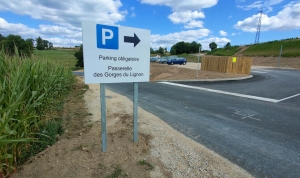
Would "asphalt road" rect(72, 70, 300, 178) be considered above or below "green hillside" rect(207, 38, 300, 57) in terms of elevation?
below

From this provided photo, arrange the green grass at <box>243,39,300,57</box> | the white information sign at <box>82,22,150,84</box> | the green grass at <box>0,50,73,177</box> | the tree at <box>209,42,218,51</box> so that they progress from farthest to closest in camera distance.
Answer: the tree at <box>209,42,218,51</box> < the green grass at <box>243,39,300,57</box> < the white information sign at <box>82,22,150,84</box> < the green grass at <box>0,50,73,177</box>

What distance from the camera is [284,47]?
154 feet

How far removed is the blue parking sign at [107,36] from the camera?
2.43 meters

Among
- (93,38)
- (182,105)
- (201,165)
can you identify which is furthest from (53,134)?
(182,105)

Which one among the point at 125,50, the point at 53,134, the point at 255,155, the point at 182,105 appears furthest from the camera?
the point at 182,105

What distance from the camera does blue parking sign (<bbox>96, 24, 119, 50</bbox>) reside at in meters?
2.43

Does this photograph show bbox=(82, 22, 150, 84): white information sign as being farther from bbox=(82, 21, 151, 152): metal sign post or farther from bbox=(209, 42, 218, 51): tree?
bbox=(209, 42, 218, 51): tree

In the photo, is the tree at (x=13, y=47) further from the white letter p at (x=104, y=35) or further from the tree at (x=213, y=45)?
the tree at (x=213, y=45)

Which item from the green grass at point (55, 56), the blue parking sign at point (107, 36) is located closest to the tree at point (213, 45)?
the green grass at point (55, 56)

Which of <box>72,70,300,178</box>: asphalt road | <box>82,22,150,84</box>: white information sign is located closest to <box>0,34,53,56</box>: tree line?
<box>82,22,150,84</box>: white information sign

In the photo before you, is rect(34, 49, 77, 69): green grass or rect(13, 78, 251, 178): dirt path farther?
rect(34, 49, 77, 69): green grass

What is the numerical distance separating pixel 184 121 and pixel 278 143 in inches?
79.6

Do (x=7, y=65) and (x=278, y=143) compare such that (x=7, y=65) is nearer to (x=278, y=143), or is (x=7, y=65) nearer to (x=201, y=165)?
(x=201, y=165)

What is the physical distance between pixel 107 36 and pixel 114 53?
0.87 ft
